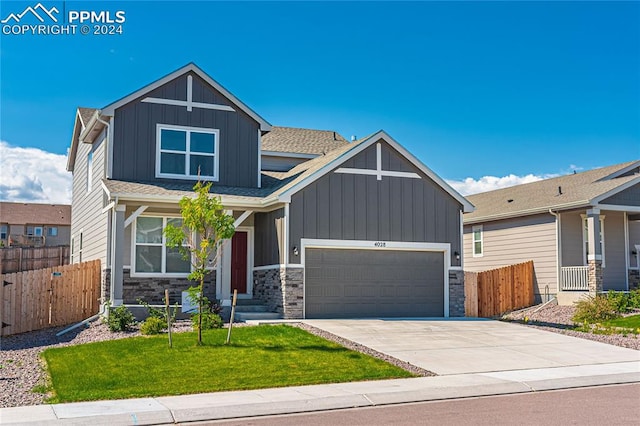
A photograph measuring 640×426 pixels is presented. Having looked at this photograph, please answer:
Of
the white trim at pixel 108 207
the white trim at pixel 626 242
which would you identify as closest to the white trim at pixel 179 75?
the white trim at pixel 108 207

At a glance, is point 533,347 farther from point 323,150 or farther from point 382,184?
point 323,150

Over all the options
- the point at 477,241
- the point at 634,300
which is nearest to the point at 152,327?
the point at 634,300

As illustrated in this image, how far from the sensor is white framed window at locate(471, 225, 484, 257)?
97.8 feet

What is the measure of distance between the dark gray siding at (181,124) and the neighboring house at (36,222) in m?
39.9

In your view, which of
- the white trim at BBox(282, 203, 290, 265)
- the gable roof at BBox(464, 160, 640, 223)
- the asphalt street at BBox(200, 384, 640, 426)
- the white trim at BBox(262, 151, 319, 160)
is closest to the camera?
the asphalt street at BBox(200, 384, 640, 426)

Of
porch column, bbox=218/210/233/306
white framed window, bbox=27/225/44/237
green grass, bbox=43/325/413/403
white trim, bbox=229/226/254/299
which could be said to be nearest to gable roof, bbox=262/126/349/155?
white trim, bbox=229/226/254/299

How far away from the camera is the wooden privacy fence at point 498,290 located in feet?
78.0

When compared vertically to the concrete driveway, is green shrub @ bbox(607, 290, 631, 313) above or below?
above

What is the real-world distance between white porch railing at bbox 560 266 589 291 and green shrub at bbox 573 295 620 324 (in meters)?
2.73

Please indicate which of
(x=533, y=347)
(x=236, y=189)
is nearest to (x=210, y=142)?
(x=236, y=189)

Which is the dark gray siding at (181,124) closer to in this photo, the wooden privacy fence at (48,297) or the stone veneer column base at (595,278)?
the wooden privacy fence at (48,297)

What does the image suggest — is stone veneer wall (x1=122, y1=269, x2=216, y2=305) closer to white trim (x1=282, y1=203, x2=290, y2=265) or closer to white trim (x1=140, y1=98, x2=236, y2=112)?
white trim (x1=282, y1=203, x2=290, y2=265)

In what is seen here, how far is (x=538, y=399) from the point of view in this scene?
10477 mm

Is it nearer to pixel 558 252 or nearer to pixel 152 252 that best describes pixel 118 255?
pixel 152 252
